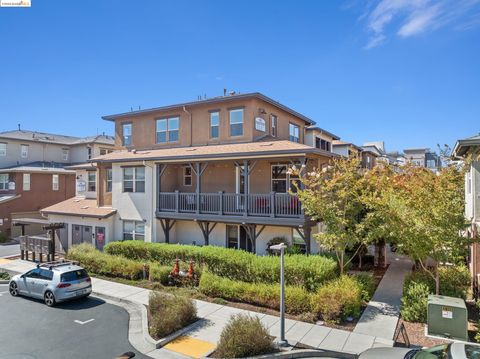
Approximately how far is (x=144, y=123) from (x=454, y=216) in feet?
66.0

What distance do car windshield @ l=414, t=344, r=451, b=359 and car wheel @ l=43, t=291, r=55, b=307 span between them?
13195 millimetres

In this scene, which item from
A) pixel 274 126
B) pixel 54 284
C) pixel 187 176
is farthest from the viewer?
pixel 274 126

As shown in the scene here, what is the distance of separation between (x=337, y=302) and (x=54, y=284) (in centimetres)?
1128

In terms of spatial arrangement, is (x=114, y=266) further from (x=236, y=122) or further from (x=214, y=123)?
(x=236, y=122)

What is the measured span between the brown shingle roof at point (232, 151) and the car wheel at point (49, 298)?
8.94m

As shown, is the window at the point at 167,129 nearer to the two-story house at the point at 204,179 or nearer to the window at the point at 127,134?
the two-story house at the point at 204,179

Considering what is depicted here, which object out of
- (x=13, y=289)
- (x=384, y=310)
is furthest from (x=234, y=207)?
(x=13, y=289)

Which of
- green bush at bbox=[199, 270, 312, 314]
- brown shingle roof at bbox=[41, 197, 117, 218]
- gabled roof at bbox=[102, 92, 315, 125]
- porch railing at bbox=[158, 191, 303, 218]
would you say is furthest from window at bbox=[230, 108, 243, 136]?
brown shingle roof at bbox=[41, 197, 117, 218]

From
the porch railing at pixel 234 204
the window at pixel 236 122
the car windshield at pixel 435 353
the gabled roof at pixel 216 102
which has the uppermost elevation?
the gabled roof at pixel 216 102

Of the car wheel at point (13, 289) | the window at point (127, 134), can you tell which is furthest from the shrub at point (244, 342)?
the window at point (127, 134)

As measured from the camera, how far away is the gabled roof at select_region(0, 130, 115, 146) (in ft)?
117

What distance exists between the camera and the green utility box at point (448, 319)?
29.4ft

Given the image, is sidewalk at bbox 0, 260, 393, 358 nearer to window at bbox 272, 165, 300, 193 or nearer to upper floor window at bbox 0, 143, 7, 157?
window at bbox 272, 165, 300, 193

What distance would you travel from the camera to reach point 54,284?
12922mm
